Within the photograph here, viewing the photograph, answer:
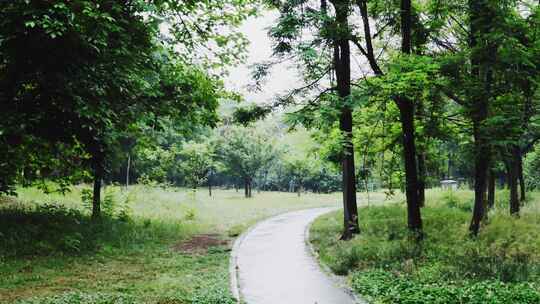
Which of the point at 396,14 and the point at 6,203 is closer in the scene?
the point at 396,14

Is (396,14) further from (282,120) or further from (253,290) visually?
(253,290)

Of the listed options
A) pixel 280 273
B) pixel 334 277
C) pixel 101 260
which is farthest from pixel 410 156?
pixel 101 260

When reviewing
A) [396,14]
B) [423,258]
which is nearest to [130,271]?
[423,258]

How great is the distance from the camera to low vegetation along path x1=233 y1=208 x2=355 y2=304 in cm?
864

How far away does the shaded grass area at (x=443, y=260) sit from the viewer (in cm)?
755

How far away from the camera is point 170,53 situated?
12.9 metres

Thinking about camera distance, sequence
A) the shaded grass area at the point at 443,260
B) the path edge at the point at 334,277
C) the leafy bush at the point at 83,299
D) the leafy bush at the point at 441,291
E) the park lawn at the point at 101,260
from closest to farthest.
A: the leafy bush at the point at 441,291
the shaded grass area at the point at 443,260
the leafy bush at the point at 83,299
the path edge at the point at 334,277
the park lawn at the point at 101,260

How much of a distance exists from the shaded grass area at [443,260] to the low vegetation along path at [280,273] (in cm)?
59

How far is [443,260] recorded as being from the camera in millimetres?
10508

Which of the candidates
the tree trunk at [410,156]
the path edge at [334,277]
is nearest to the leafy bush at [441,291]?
the path edge at [334,277]

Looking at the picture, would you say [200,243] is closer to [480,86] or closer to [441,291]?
[441,291]

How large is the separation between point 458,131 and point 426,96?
183 centimetres

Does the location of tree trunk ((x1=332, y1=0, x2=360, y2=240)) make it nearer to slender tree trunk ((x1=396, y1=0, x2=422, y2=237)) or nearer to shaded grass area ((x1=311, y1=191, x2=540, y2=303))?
shaded grass area ((x1=311, y1=191, x2=540, y2=303))

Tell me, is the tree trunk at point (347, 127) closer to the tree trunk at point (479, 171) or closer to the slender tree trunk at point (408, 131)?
the slender tree trunk at point (408, 131)
